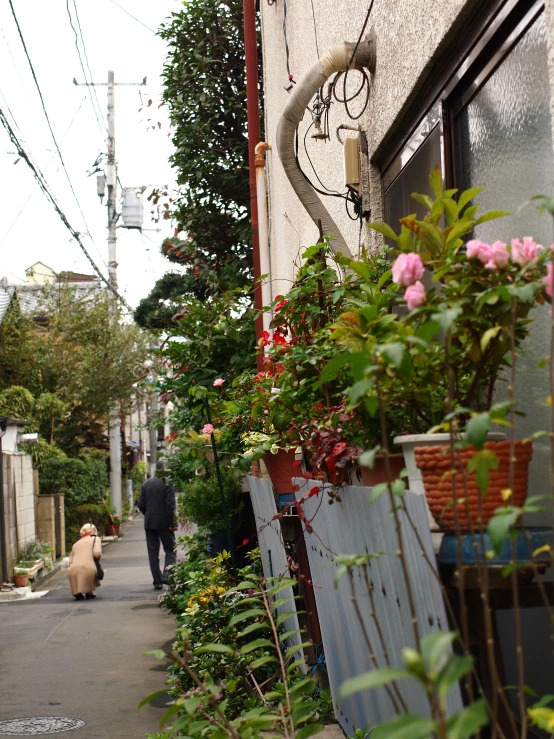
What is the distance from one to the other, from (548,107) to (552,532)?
51.7 inches

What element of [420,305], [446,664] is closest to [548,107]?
[420,305]

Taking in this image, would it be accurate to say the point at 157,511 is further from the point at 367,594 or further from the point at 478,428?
the point at 478,428

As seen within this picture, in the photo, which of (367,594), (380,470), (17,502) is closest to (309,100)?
(380,470)

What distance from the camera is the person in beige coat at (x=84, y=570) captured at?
13852 millimetres

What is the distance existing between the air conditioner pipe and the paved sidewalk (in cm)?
372

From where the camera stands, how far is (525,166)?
9.42 feet

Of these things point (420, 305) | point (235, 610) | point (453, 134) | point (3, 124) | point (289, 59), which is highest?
point (3, 124)

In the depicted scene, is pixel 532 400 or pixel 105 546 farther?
pixel 105 546

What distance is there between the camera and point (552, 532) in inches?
80.2

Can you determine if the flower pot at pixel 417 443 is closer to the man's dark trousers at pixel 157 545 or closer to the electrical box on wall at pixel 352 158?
the electrical box on wall at pixel 352 158

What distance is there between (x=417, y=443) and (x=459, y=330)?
34 cm

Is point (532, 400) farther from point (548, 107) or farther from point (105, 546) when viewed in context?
point (105, 546)

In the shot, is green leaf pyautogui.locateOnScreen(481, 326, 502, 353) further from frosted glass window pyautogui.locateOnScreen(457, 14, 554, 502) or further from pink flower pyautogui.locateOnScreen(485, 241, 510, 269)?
frosted glass window pyautogui.locateOnScreen(457, 14, 554, 502)

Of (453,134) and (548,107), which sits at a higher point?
(453,134)
